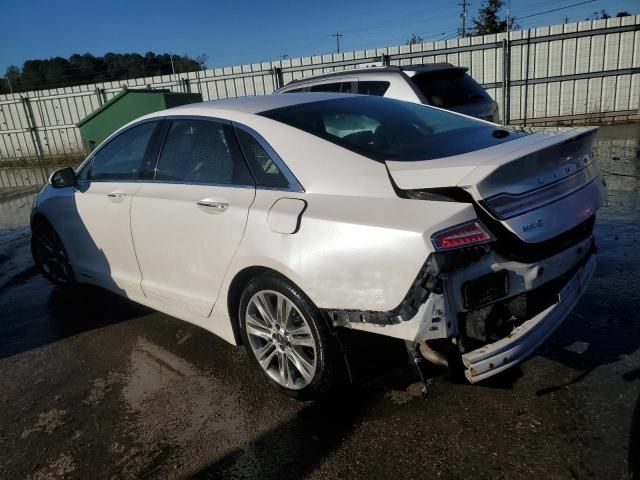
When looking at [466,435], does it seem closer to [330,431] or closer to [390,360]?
[390,360]

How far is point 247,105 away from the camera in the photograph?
3.09 meters

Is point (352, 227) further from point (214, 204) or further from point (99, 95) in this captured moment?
point (99, 95)

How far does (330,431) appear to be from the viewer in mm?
2469

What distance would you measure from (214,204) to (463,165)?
4.57 ft

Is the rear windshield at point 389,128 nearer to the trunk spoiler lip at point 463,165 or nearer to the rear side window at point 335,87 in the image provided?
the trunk spoiler lip at point 463,165

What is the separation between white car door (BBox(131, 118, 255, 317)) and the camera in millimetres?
2787

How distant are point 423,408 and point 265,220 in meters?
1.26

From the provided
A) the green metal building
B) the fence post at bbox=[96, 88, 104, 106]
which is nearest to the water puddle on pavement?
the green metal building

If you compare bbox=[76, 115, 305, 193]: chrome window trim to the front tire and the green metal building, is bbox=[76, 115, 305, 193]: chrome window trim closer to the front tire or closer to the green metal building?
the front tire

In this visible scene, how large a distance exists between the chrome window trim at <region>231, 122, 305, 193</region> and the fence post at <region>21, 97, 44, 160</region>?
665 inches

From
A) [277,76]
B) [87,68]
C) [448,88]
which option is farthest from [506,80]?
[87,68]

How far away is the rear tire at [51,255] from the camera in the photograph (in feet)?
14.8

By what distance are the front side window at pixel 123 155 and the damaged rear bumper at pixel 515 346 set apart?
103 inches

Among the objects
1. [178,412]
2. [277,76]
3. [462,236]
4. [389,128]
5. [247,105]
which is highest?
[277,76]
